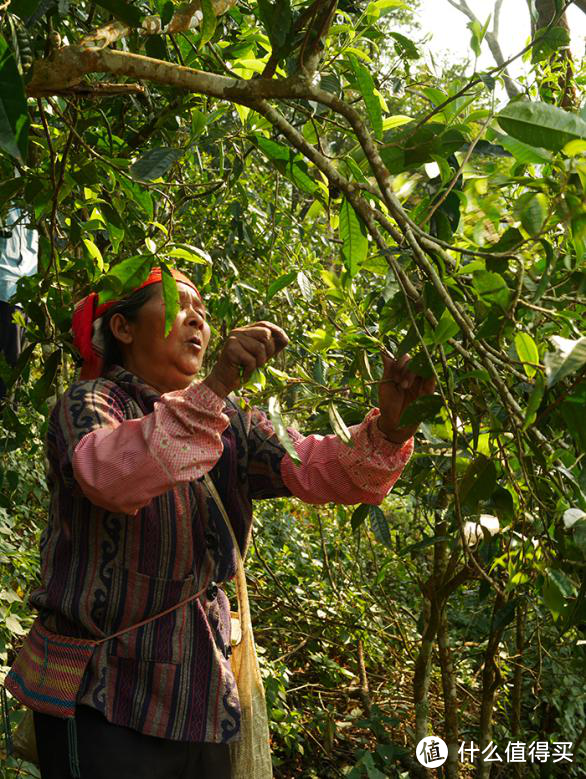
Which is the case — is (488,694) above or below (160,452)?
below

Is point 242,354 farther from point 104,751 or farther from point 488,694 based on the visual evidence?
point 488,694

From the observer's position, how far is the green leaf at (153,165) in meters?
1.34

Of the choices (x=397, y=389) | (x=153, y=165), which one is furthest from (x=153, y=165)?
(x=397, y=389)

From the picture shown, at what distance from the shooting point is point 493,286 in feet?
3.30

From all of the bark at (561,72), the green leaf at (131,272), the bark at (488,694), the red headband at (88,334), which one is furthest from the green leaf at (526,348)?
the bark at (488,694)

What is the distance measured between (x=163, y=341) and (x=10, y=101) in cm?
90

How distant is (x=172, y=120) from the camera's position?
1.89 metres

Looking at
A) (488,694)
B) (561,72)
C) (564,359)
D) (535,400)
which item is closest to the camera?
(564,359)

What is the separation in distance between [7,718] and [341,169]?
4.61ft

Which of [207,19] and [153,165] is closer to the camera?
[207,19]

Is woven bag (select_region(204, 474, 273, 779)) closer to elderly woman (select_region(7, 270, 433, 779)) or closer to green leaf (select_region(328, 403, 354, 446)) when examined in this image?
elderly woman (select_region(7, 270, 433, 779))

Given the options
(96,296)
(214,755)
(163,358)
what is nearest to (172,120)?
(96,296)

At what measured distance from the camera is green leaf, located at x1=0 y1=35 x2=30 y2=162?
79 cm

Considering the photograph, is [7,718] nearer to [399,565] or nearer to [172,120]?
[172,120]
